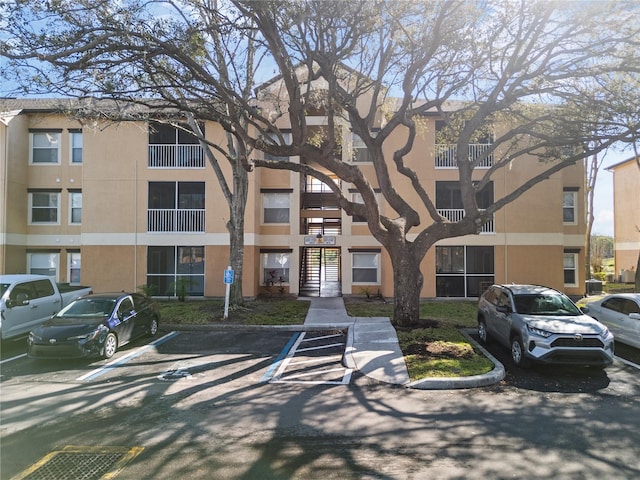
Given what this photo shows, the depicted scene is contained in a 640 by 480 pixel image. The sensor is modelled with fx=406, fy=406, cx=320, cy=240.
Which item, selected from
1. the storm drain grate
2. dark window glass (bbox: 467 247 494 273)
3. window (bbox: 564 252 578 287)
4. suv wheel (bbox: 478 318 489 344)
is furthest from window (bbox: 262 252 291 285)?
the storm drain grate

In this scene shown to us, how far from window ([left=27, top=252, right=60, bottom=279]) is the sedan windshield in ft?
37.9

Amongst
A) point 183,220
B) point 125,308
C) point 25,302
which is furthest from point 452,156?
point 25,302

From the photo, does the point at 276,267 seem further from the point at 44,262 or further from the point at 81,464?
the point at 81,464

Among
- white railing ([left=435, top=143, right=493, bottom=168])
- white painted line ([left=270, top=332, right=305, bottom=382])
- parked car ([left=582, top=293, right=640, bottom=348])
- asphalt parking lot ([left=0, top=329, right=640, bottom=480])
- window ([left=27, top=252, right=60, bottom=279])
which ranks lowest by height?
white painted line ([left=270, top=332, right=305, bottom=382])

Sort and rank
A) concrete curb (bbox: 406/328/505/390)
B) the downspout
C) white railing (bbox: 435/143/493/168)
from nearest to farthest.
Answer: concrete curb (bbox: 406/328/505/390)
the downspout
white railing (bbox: 435/143/493/168)

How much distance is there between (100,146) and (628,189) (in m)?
34.4

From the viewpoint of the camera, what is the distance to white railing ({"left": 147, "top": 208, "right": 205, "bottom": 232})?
18.9 metres

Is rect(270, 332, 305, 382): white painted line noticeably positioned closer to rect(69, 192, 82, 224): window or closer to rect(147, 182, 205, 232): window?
rect(147, 182, 205, 232): window

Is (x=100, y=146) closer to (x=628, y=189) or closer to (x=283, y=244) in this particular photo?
(x=283, y=244)

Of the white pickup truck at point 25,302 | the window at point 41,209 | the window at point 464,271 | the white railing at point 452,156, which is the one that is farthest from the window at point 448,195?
the window at point 41,209

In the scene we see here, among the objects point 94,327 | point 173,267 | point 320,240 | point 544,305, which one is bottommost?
point 94,327

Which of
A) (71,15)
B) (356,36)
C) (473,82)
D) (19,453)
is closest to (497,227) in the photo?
(473,82)

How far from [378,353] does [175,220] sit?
13.0 meters

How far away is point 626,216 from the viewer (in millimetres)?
29469
